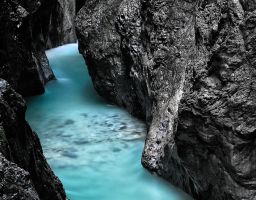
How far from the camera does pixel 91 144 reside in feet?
25.3

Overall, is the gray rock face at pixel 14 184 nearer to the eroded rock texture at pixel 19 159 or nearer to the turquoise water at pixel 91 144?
the eroded rock texture at pixel 19 159

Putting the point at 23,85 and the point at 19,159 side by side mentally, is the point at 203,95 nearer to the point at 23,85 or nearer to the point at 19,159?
the point at 19,159

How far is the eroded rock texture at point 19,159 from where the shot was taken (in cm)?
273

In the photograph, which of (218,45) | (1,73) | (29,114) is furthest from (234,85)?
(29,114)

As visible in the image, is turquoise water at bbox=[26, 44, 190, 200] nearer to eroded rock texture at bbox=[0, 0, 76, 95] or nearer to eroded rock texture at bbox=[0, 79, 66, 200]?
eroded rock texture at bbox=[0, 0, 76, 95]

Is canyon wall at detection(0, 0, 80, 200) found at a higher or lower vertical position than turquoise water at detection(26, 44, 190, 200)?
higher

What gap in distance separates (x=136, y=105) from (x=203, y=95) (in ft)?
13.3

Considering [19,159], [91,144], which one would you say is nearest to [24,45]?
[91,144]

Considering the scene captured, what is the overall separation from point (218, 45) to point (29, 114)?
19.1 ft

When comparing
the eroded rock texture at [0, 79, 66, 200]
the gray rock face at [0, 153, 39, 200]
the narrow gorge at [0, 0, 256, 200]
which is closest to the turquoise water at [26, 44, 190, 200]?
the narrow gorge at [0, 0, 256, 200]

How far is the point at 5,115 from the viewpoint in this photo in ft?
11.1

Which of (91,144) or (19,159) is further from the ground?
(19,159)

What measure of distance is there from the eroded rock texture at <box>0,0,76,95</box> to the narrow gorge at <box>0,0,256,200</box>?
1.2 inches

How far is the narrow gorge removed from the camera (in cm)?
436
